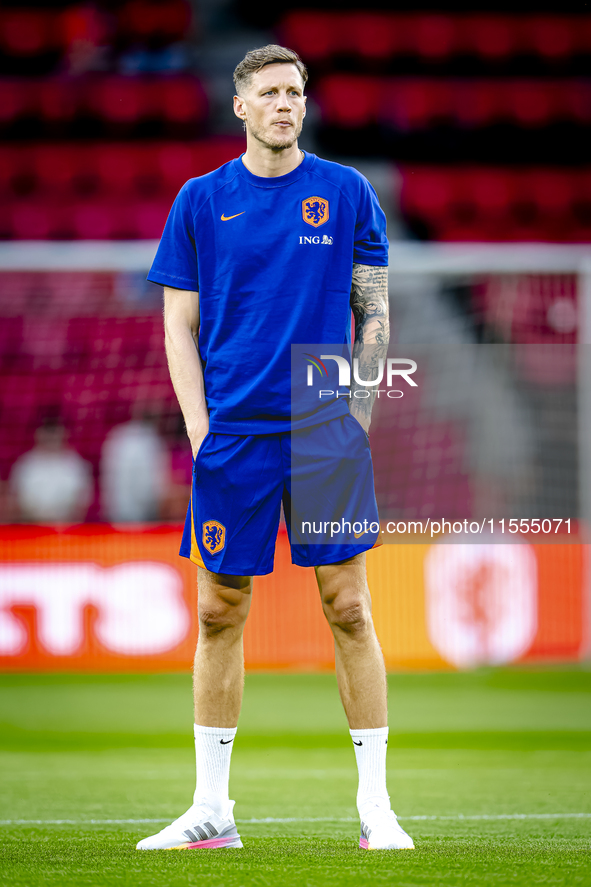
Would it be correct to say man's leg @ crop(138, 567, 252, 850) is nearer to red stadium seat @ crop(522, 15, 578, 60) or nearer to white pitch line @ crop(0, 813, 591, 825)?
white pitch line @ crop(0, 813, 591, 825)

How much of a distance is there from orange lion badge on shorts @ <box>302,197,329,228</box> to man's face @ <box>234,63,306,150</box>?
14 centimetres

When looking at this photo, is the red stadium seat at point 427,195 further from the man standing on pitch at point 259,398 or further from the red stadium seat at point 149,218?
the man standing on pitch at point 259,398

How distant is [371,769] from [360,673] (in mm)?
208

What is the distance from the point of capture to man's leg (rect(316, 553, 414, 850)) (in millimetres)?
2523

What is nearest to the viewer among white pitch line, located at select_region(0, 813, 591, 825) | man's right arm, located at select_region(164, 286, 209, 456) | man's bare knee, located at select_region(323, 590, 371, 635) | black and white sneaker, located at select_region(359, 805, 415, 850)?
black and white sneaker, located at select_region(359, 805, 415, 850)

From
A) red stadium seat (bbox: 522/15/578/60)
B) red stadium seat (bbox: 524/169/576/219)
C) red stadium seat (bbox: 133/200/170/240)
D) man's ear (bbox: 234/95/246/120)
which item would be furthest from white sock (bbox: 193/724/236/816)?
red stadium seat (bbox: 522/15/578/60)

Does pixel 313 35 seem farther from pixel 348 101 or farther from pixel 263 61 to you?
pixel 263 61

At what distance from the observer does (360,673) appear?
2553mm

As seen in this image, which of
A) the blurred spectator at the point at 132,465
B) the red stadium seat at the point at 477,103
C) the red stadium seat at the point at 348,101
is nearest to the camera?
the blurred spectator at the point at 132,465

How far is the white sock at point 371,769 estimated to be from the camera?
2.51 meters

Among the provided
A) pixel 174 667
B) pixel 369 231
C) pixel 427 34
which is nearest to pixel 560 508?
pixel 174 667

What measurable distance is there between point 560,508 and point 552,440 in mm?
433

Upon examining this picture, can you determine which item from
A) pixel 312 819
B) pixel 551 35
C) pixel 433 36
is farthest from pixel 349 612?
pixel 551 35

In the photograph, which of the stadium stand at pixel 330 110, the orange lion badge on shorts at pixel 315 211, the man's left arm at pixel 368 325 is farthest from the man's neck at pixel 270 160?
the stadium stand at pixel 330 110
